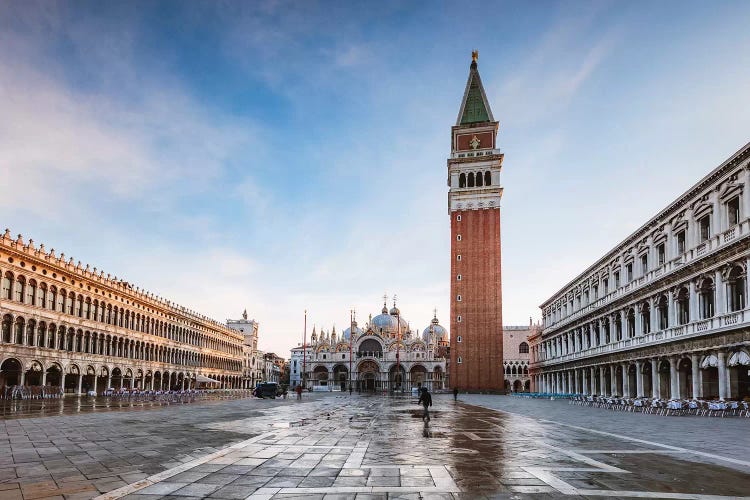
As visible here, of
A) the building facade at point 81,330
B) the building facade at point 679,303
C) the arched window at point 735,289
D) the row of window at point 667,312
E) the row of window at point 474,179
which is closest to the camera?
the arched window at point 735,289

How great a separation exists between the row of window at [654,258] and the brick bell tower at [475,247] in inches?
482

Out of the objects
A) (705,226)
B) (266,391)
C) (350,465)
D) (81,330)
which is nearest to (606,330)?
(705,226)

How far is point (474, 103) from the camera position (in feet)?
265

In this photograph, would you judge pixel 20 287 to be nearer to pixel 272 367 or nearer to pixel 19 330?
pixel 19 330

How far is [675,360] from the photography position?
32438mm

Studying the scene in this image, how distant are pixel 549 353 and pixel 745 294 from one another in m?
43.9

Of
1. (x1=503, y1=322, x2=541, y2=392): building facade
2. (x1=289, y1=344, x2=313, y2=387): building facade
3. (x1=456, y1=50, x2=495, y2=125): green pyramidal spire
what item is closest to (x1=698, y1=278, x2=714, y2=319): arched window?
(x1=456, y1=50, x2=495, y2=125): green pyramidal spire

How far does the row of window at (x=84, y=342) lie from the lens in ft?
134

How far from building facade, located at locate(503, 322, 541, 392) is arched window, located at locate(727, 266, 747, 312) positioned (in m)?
78.6

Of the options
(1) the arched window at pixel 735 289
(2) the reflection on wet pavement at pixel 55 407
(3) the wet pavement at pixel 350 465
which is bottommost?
(2) the reflection on wet pavement at pixel 55 407

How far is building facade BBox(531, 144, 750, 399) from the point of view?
26.5 metres

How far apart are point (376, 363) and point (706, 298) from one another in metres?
76.8

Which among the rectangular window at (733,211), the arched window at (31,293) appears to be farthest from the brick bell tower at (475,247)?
the arched window at (31,293)

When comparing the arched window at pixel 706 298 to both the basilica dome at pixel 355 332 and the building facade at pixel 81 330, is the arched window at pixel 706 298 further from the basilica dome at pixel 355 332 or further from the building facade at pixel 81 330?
the basilica dome at pixel 355 332
